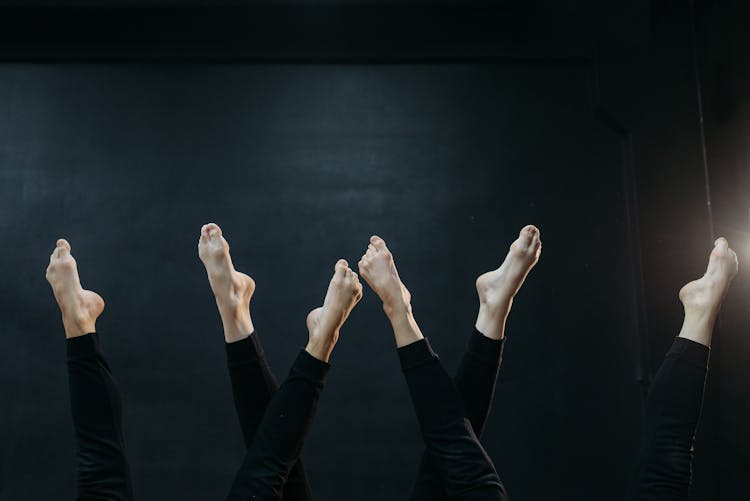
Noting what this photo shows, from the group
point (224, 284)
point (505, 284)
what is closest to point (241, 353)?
point (224, 284)

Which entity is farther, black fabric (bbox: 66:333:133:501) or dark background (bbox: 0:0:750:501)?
dark background (bbox: 0:0:750:501)

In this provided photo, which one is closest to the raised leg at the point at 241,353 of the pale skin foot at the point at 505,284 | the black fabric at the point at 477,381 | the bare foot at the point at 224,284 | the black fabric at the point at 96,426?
the bare foot at the point at 224,284

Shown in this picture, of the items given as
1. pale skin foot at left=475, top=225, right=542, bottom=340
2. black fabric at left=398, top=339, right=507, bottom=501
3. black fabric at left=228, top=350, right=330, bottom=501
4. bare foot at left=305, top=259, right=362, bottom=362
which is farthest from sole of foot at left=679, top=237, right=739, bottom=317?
black fabric at left=228, top=350, right=330, bottom=501

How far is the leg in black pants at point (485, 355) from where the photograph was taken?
177 cm

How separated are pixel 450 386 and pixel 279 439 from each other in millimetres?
402

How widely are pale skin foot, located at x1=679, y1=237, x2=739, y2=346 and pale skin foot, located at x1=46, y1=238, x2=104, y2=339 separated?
1396 mm

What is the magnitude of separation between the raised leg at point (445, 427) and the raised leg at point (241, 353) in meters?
0.36

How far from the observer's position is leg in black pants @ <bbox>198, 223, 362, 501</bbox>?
1.64 m

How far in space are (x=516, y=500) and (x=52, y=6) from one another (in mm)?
2700

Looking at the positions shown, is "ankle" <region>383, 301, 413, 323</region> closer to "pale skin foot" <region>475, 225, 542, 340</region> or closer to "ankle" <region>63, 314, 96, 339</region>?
"pale skin foot" <region>475, 225, 542, 340</region>

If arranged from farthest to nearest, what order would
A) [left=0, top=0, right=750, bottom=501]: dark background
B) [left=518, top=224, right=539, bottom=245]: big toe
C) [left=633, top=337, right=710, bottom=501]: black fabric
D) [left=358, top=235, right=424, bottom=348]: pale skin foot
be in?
[left=0, top=0, right=750, bottom=501]: dark background, [left=518, top=224, right=539, bottom=245]: big toe, [left=358, top=235, right=424, bottom=348]: pale skin foot, [left=633, top=337, right=710, bottom=501]: black fabric

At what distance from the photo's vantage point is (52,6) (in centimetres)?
303

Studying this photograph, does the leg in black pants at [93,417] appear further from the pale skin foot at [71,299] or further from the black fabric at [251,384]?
the black fabric at [251,384]

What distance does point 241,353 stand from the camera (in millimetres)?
1794
